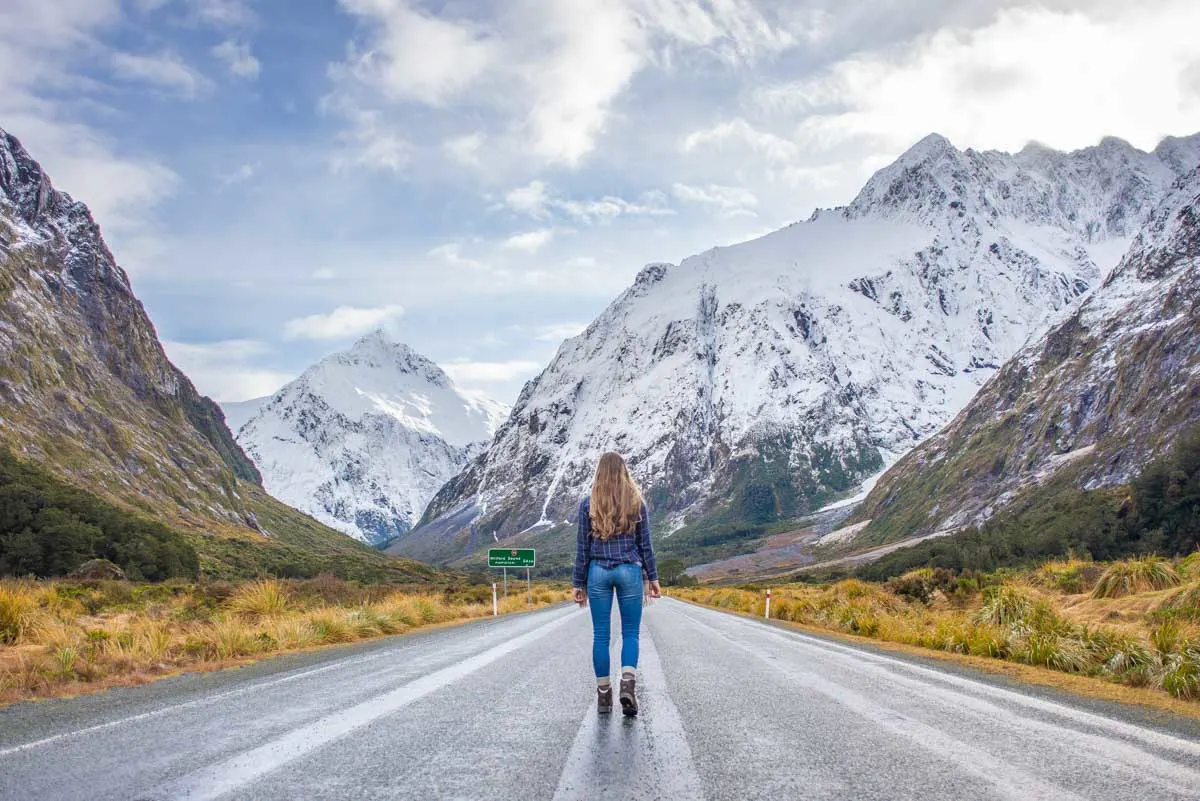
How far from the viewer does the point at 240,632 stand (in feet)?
41.8

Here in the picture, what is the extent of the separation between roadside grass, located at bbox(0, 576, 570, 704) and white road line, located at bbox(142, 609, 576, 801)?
4.00 metres

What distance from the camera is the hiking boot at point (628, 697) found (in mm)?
5871

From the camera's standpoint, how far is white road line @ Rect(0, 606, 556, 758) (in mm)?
5105

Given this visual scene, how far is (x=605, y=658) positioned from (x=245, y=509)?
14060 centimetres

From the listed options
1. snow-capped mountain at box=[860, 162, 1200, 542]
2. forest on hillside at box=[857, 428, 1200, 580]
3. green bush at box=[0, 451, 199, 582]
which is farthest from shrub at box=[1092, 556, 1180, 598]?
snow-capped mountain at box=[860, 162, 1200, 542]

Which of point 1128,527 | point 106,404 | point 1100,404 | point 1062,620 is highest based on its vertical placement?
point 106,404

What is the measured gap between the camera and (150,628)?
39.3 feet

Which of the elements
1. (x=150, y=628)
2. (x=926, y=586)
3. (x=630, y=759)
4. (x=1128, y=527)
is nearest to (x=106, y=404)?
(x=150, y=628)

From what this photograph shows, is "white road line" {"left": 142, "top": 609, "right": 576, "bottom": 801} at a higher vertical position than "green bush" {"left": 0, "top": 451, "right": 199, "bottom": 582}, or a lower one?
lower

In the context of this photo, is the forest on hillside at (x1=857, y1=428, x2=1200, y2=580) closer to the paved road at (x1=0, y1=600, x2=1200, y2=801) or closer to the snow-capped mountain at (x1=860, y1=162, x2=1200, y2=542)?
the paved road at (x1=0, y1=600, x2=1200, y2=801)

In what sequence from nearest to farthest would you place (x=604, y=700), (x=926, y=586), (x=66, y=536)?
(x=604, y=700)
(x=926, y=586)
(x=66, y=536)

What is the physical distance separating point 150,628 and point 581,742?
9.98 meters

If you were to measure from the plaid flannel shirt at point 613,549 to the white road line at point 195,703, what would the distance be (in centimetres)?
368

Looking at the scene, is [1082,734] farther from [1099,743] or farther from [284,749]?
[284,749]
